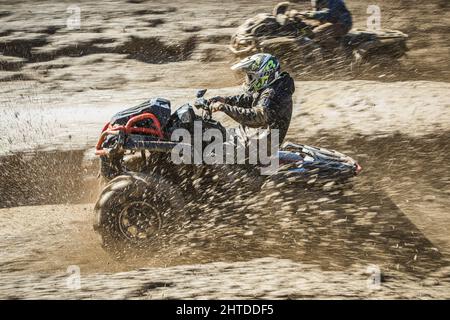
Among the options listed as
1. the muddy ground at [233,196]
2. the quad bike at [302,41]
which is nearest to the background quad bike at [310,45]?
the quad bike at [302,41]

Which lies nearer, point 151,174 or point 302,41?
point 151,174

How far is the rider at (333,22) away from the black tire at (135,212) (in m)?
4.52

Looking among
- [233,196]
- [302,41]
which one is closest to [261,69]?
[233,196]

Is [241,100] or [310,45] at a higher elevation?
[241,100]

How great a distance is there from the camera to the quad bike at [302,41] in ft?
31.3

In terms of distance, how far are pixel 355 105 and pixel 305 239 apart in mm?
2586

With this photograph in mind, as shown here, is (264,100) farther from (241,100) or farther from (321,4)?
(321,4)

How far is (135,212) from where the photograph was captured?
6109mm

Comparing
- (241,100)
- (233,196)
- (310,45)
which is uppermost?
(241,100)

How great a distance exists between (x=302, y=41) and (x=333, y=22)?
0.56 m

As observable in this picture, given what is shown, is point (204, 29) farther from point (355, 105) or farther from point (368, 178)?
point (368, 178)

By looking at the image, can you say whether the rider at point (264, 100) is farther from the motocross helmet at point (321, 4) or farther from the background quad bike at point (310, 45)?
the motocross helmet at point (321, 4)

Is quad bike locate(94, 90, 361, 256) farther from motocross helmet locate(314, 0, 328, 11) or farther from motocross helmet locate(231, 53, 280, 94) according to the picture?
motocross helmet locate(314, 0, 328, 11)

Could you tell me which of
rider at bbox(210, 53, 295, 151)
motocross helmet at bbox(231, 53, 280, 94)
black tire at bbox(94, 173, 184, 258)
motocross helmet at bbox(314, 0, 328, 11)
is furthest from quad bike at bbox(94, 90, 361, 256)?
motocross helmet at bbox(314, 0, 328, 11)
